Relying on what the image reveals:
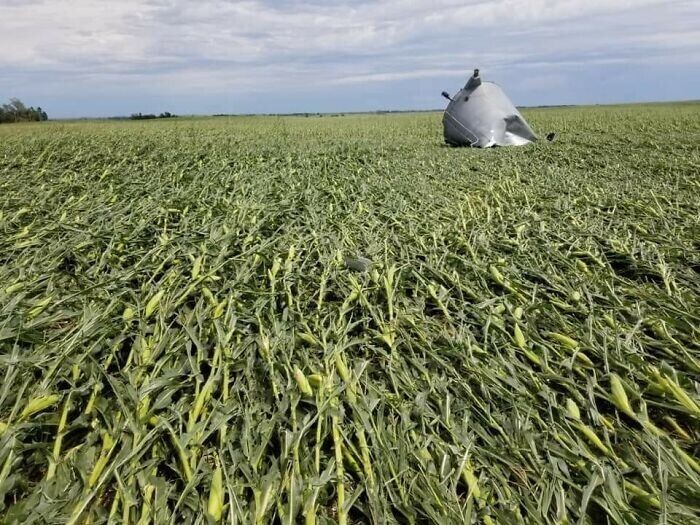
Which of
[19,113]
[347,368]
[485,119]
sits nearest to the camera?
[347,368]

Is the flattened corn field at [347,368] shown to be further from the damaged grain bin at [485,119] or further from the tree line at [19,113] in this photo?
the tree line at [19,113]

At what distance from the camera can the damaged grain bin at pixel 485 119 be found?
403 inches

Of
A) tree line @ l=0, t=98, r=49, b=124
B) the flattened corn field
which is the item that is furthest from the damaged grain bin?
tree line @ l=0, t=98, r=49, b=124

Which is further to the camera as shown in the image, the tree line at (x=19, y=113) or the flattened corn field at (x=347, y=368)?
the tree line at (x=19, y=113)

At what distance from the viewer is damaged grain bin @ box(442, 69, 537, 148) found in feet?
33.6

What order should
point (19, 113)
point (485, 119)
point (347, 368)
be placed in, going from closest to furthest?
1. point (347, 368)
2. point (485, 119)
3. point (19, 113)

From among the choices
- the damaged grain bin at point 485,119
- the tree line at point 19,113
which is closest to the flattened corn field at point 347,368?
the damaged grain bin at point 485,119

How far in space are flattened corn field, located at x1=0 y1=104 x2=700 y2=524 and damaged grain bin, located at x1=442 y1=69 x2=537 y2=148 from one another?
6765 millimetres

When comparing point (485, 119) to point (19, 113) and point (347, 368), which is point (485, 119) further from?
point (19, 113)

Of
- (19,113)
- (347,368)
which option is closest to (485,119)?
(347,368)

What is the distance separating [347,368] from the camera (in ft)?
6.17

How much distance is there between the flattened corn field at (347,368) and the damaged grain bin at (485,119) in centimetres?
676

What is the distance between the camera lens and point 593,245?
125 inches

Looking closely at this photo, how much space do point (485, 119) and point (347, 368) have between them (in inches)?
371
